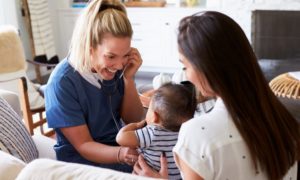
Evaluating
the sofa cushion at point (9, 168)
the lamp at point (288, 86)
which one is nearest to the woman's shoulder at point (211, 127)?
the sofa cushion at point (9, 168)

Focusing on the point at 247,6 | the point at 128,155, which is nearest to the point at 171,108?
the point at 128,155

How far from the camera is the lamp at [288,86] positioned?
2365 millimetres

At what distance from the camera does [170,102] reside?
1292mm

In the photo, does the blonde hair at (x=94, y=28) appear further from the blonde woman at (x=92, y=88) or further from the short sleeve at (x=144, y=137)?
the short sleeve at (x=144, y=137)

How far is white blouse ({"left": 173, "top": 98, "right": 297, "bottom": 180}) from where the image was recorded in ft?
2.66

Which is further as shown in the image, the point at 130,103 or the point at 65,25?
the point at 65,25

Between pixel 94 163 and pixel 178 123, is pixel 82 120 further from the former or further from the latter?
pixel 178 123

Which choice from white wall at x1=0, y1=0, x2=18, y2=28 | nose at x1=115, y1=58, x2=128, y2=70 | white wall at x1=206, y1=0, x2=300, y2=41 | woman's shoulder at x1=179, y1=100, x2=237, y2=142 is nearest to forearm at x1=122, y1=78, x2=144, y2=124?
nose at x1=115, y1=58, x2=128, y2=70

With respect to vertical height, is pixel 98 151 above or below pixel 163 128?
below

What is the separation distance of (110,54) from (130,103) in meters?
0.31

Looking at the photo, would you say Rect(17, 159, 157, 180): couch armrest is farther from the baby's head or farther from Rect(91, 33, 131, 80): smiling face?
Rect(91, 33, 131, 80): smiling face

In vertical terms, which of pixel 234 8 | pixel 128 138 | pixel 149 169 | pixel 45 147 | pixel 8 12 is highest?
pixel 8 12

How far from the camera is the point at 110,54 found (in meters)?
1.39

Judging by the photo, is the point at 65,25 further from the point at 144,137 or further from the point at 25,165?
the point at 25,165
